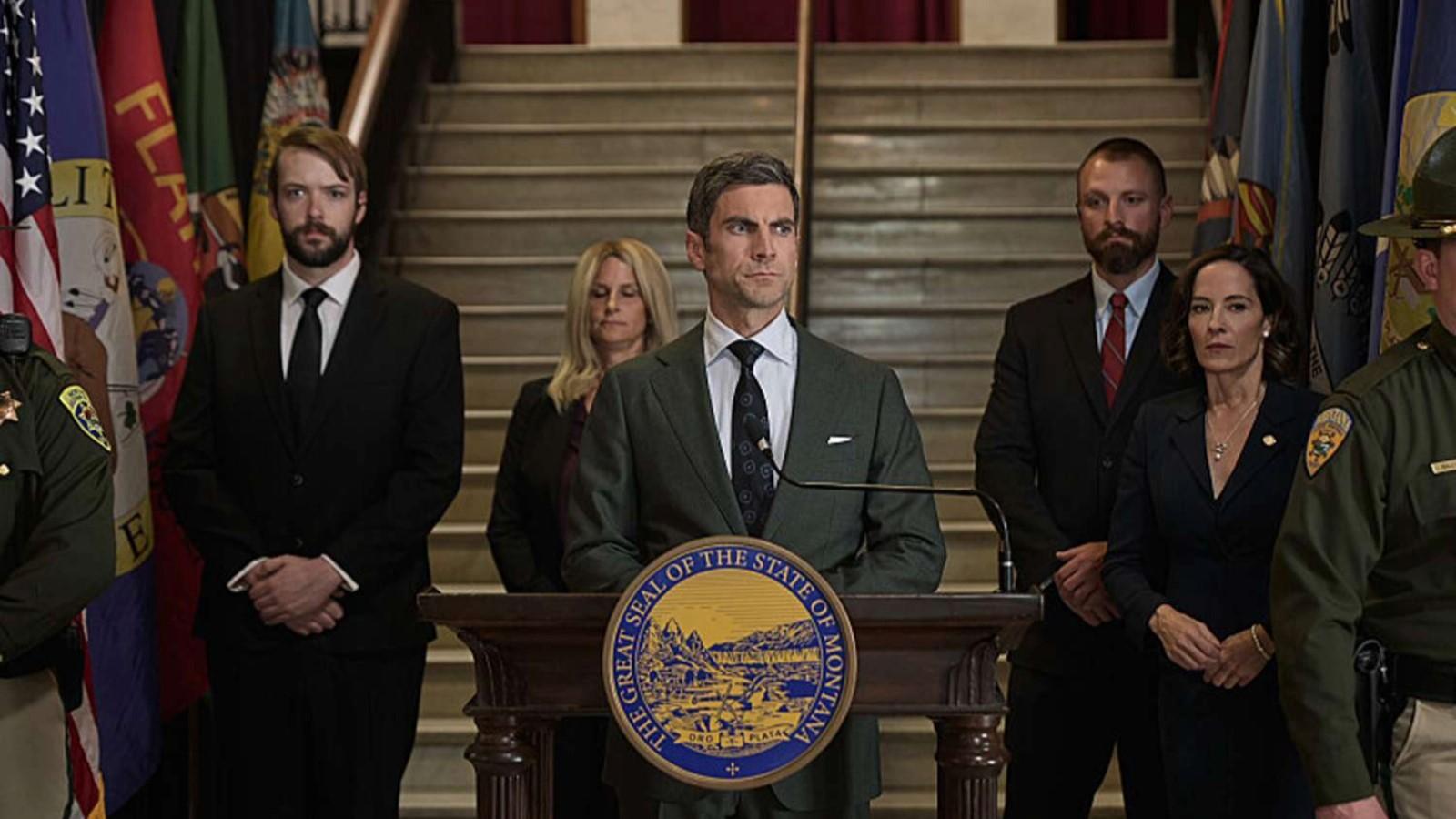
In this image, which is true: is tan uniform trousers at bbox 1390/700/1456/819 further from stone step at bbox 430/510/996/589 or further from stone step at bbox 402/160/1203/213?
stone step at bbox 402/160/1203/213

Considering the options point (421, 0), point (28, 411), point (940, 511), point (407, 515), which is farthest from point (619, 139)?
point (28, 411)

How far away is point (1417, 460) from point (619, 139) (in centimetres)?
487

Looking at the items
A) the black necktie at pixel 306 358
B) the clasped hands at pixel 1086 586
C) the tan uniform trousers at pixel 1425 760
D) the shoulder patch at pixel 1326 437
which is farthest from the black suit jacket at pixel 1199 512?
the black necktie at pixel 306 358

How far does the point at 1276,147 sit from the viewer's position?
4.15m

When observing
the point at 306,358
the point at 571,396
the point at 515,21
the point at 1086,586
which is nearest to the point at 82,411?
the point at 306,358

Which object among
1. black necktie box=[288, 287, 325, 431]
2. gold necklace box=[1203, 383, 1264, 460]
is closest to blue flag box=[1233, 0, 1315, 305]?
gold necklace box=[1203, 383, 1264, 460]

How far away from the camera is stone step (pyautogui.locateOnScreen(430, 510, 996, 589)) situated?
18.2ft

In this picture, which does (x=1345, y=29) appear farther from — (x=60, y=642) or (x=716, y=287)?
(x=60, y=642)

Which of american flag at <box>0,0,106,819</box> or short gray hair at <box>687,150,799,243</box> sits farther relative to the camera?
american flag at <box>0,0,106,819</box>

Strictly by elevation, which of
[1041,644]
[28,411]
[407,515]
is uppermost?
[28,411]

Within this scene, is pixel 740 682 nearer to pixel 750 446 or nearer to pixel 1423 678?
pixel 750 446

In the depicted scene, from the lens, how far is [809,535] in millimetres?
2723

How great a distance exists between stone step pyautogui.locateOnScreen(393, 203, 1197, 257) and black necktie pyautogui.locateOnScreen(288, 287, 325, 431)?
2.89m

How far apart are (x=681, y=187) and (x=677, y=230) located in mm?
257
